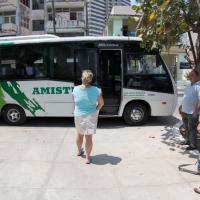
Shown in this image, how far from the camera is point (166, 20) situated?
861 cm

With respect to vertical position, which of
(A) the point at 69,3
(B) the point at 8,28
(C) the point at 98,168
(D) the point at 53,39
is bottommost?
(C) the point at 98,168

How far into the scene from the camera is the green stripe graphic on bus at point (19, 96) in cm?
1197


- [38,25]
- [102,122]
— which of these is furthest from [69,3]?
[102,122]

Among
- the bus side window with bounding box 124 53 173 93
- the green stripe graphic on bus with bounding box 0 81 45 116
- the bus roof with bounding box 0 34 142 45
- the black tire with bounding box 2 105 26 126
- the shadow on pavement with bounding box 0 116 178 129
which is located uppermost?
the bus roof with bounding box 0 34 142 45

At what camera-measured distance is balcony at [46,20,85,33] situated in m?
50.9

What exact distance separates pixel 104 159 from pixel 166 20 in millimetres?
3163

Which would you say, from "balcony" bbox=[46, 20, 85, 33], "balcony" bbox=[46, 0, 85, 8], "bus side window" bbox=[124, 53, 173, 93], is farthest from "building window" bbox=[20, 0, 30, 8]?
"bus side window" bbox=[124, 53, 173, 93]

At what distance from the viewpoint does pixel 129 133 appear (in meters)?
11.0

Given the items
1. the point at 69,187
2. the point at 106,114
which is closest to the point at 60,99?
the point at 106,114

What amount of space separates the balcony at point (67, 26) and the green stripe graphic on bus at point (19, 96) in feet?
130

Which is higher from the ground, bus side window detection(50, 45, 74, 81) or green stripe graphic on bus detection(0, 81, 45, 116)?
bus side window detection(50, 45, 74, 81)

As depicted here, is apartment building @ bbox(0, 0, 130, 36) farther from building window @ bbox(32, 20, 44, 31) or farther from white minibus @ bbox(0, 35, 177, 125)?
white minibus @ bbox(0, 35, 177, 125)

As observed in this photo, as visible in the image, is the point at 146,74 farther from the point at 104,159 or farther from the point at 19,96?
the point at 104,159

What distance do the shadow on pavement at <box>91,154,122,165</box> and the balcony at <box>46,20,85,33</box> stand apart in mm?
43570
